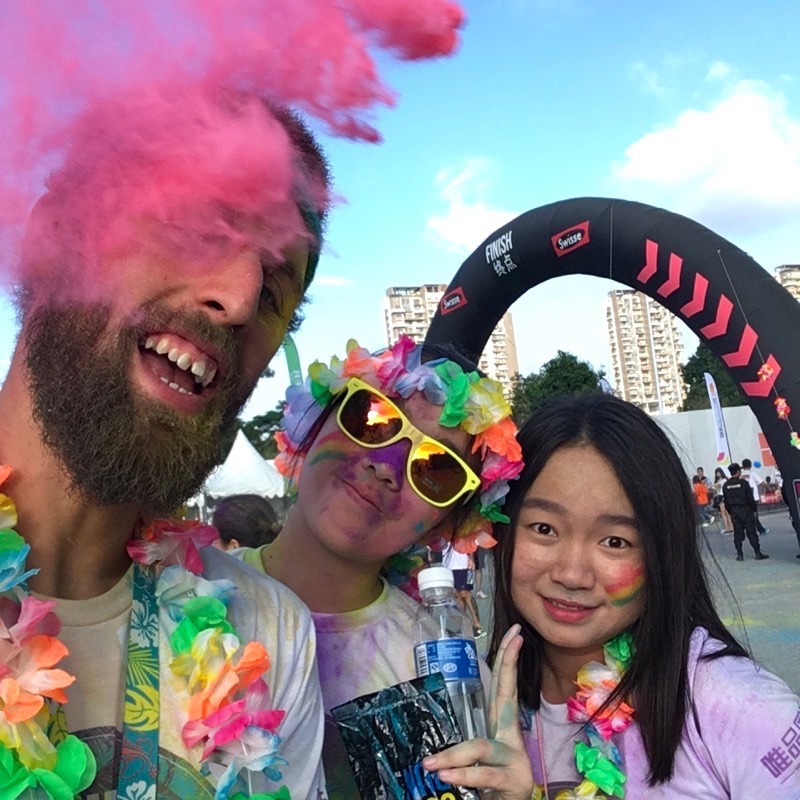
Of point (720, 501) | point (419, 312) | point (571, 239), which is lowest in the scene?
point (720, 501)

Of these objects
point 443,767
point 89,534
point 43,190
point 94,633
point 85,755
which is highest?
point 43,190

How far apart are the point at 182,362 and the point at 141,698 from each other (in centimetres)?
49

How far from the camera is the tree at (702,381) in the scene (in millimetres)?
34188

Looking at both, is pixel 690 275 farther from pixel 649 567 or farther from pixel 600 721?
pixel 600 721

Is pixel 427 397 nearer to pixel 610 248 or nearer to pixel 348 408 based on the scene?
pixel 348 408

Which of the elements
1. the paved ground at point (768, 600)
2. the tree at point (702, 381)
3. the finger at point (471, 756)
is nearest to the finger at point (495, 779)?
the finger at point (471, 756)

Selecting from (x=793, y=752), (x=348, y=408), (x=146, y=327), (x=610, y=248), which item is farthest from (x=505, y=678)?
(x=610, y=248)

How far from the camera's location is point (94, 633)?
1.16 meters

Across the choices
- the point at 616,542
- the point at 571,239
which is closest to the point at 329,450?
the point at 616,542

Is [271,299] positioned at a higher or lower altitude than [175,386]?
higher

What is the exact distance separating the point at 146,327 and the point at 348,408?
0.87 meters

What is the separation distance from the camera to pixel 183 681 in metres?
1.18

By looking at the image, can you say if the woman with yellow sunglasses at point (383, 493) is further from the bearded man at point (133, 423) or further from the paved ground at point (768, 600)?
the paved ground at point (768, 600)

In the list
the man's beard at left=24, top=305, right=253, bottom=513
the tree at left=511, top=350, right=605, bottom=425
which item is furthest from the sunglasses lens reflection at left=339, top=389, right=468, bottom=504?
the tree at left=511, top=350, right=605, bottom=425
